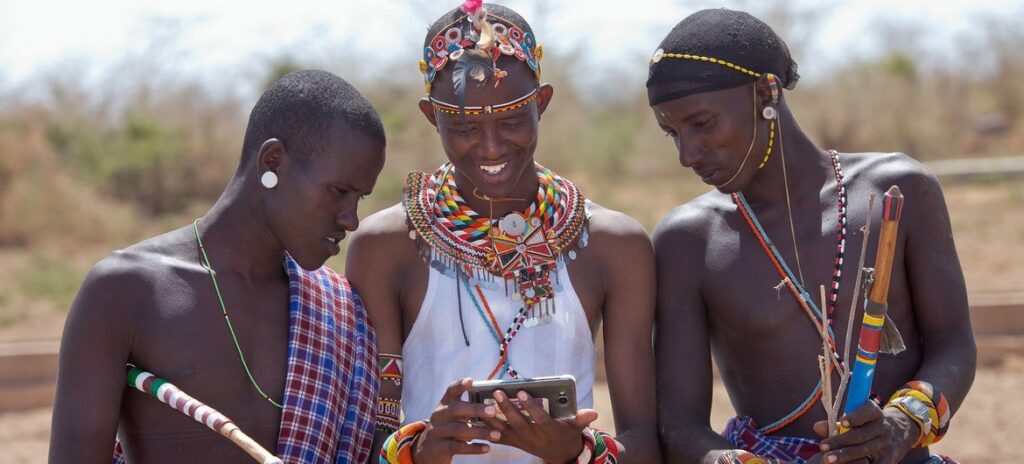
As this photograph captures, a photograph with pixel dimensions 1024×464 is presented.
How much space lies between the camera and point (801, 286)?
12.0 feet

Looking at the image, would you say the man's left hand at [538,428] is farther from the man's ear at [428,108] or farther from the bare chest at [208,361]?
the man's ear at [428,108]

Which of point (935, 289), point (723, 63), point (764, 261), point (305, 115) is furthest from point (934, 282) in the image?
point (305, 115)

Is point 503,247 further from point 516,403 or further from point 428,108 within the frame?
point 516,403

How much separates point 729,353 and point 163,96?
88.9 ft

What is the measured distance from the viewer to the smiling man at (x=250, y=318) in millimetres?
2945

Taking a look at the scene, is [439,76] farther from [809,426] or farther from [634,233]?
A: [809,426]

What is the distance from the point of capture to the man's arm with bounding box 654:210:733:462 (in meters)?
3.52

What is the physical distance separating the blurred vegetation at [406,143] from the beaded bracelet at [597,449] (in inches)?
350

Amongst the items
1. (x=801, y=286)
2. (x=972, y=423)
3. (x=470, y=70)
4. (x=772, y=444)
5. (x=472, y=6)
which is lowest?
(x=972, y=423)

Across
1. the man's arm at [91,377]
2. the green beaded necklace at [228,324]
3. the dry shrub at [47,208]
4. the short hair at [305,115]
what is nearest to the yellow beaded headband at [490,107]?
the short hair at [305,115]

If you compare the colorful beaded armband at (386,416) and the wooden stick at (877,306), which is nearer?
the wooden stick at (877,306)

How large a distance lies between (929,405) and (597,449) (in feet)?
3.10

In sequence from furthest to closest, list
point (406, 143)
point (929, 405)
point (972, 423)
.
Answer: point (406, 143)
point (972, 423)
point (929, 405)

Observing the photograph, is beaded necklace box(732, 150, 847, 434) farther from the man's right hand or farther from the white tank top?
the man's right hand
